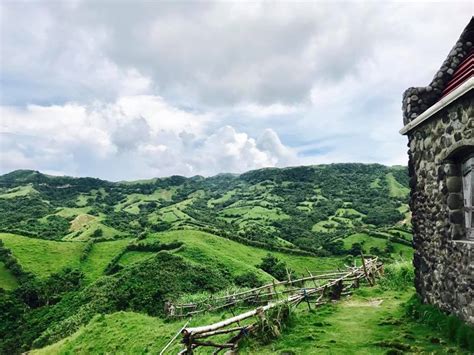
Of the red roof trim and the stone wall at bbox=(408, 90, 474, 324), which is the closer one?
the stone wall at bbox=(408, 90, 474, 324)

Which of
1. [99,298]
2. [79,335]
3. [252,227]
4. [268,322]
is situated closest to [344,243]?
[252,227]

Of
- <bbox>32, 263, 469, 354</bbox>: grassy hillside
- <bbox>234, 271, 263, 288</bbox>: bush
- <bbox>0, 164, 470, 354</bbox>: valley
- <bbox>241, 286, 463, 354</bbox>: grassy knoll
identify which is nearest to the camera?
<bbox>241, 286, 463, 354</bbox>: grassy knoll

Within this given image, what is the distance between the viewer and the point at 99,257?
6262cm

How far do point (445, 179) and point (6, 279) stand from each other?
60.7m

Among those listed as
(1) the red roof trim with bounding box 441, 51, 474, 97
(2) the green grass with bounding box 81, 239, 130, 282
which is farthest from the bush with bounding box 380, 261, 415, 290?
(2) the green grass with bounding box 81, 239, 130, 282

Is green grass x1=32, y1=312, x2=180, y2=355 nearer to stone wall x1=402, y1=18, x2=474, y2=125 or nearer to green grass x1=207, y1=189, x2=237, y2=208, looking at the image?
stone wall x1=402, y1=18, x2=474, y2=125

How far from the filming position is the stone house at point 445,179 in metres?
8.29

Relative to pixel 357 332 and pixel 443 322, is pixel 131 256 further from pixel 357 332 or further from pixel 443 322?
pixel 443 322

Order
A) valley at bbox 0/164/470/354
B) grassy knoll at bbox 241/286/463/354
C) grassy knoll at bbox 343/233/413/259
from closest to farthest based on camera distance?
grassy knoll at bbox 241/286/463/354, valley at bbox 0/164/470/354, grassy knoll at bbox 343/233/413/259

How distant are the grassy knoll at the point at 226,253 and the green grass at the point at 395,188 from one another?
82.8 meters

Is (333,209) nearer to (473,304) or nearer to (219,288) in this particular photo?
(219,288)

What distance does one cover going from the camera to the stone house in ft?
27.2

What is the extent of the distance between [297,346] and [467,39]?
29.7 feet

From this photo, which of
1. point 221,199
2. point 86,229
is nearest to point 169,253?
point 86,229
